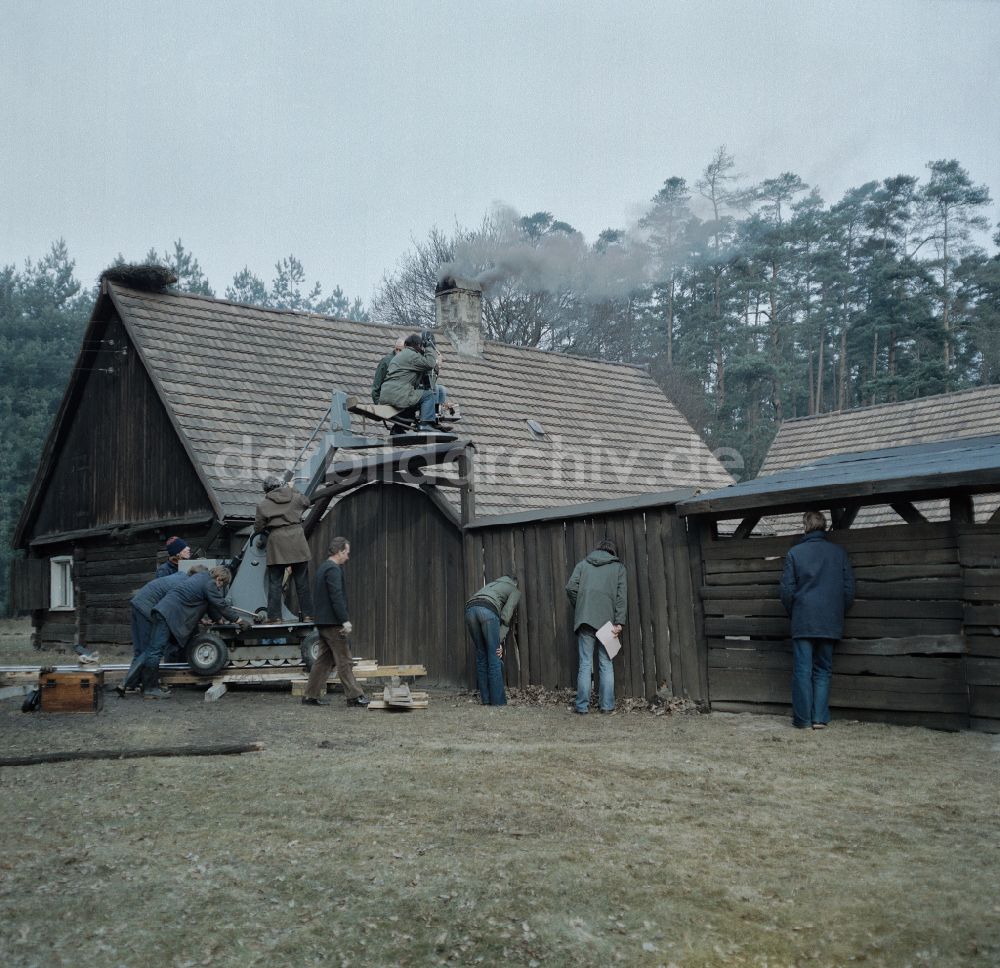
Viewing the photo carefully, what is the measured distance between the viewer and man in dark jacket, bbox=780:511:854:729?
29.2 feet

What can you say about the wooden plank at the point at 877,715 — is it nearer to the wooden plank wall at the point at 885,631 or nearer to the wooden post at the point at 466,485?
the wooden plank wall at the point at 885,631

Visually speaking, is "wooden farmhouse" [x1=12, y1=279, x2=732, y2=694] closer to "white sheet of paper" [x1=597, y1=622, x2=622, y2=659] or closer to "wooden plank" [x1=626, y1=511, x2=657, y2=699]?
"wooden plank" [x1=626, y1=511, x2=657, y2=699]

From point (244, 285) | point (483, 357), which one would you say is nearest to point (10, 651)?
point (483, 357)

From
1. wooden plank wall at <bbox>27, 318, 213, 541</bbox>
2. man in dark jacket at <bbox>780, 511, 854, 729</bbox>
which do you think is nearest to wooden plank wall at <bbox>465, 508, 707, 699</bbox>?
man in dark jacket at <bbox>780, 511, 854, 729</bbox>

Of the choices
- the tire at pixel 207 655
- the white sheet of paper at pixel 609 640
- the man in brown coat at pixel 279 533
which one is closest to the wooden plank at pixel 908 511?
the white sheet of paper at pixel 609 640

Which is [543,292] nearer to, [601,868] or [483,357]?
[483,357]

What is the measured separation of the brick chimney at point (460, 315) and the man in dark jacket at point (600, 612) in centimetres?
1107

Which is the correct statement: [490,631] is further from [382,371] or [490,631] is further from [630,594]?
[382,371]

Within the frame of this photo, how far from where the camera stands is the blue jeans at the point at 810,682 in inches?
353

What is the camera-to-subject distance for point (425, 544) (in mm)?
13844

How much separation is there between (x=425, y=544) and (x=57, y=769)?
6828 millimetres

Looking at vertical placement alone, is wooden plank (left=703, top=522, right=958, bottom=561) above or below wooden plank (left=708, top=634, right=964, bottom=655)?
above

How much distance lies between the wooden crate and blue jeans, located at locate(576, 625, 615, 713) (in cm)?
450

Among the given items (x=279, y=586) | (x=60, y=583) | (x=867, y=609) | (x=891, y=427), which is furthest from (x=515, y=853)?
(x=891, y=427)
